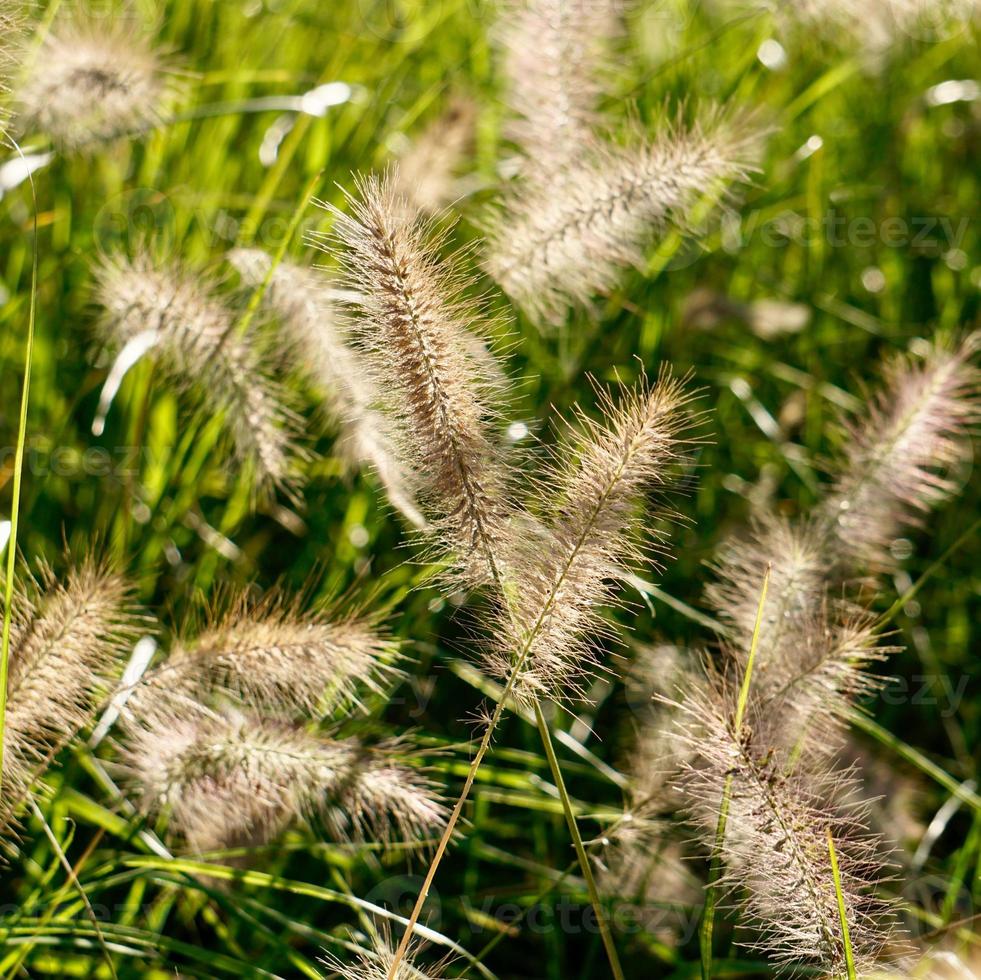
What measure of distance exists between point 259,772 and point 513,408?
2.67 feet

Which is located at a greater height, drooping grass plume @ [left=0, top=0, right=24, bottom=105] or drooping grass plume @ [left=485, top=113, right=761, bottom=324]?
drooping grass plume @ [left=0, top=0, right=24, bottom=105]

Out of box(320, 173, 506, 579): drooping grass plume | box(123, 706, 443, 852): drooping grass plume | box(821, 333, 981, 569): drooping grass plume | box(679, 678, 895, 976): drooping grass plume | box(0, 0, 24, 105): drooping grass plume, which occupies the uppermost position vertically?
box(0, 0, 24, 105): drooping grass plume

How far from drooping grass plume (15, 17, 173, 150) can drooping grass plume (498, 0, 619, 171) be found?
76cm

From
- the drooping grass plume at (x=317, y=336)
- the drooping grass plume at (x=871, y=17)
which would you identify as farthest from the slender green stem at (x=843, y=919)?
the drooping grass plume at (x=871, y=17)

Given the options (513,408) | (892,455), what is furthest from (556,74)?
(892,455)

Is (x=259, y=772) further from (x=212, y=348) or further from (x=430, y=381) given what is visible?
(x=212, y=348)

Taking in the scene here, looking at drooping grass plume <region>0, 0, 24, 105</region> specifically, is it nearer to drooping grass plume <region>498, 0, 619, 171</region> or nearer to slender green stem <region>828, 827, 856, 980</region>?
drooping grass plume <region>498, 0, 619, 171</region>

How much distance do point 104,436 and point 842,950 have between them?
73.1 inches

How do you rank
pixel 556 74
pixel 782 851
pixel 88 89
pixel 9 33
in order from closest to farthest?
1. pixel 782 851
2. pixel 9 33
3. pixel 88 89
4. pixel 556 74

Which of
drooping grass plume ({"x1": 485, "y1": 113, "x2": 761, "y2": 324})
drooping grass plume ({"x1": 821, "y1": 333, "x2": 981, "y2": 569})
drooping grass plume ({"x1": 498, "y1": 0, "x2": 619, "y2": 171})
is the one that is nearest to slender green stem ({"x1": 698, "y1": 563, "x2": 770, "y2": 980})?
drooping grass plume ({"x1": 821, "y1": 333, "x2": 981, "y2": 569})

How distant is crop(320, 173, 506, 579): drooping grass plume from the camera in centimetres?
131

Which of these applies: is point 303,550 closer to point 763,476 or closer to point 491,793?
point 491,793

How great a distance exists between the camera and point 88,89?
2.07 m

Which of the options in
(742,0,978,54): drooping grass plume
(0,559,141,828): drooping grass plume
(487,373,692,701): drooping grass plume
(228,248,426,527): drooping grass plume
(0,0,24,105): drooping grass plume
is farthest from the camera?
(742,0,978,54): drooping grass plume
